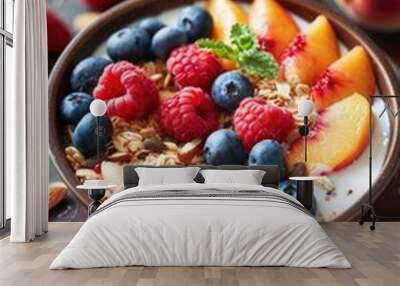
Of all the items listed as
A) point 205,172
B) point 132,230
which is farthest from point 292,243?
point 205,172

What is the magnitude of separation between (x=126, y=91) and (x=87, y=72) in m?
0.46

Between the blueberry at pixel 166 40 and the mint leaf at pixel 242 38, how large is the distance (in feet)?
1.71

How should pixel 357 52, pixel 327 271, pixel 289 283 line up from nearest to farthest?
pixel 289 283
pixel 327 271
pixel 357 52

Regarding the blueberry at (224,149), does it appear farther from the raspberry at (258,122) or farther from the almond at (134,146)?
the almond at (134,146)

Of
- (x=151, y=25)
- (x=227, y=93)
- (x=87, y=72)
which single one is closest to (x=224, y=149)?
(x=227, y=93)

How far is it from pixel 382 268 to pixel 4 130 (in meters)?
3.76

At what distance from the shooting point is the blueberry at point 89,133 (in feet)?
22.7

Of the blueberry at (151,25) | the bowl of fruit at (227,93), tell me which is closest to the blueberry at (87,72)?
the bowl of fruit at (227,93)

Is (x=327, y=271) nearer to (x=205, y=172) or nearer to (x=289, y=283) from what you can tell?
(x=289, y=283)

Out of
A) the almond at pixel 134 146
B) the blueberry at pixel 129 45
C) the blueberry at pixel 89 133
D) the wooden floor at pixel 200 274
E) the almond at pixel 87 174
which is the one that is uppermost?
the blueberry at pixel 129 45

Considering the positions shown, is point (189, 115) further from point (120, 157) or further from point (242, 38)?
→ point (242, 38)

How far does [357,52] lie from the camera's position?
6922mm

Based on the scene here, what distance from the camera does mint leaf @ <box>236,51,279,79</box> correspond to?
7.04 m

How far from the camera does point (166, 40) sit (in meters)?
7.03
